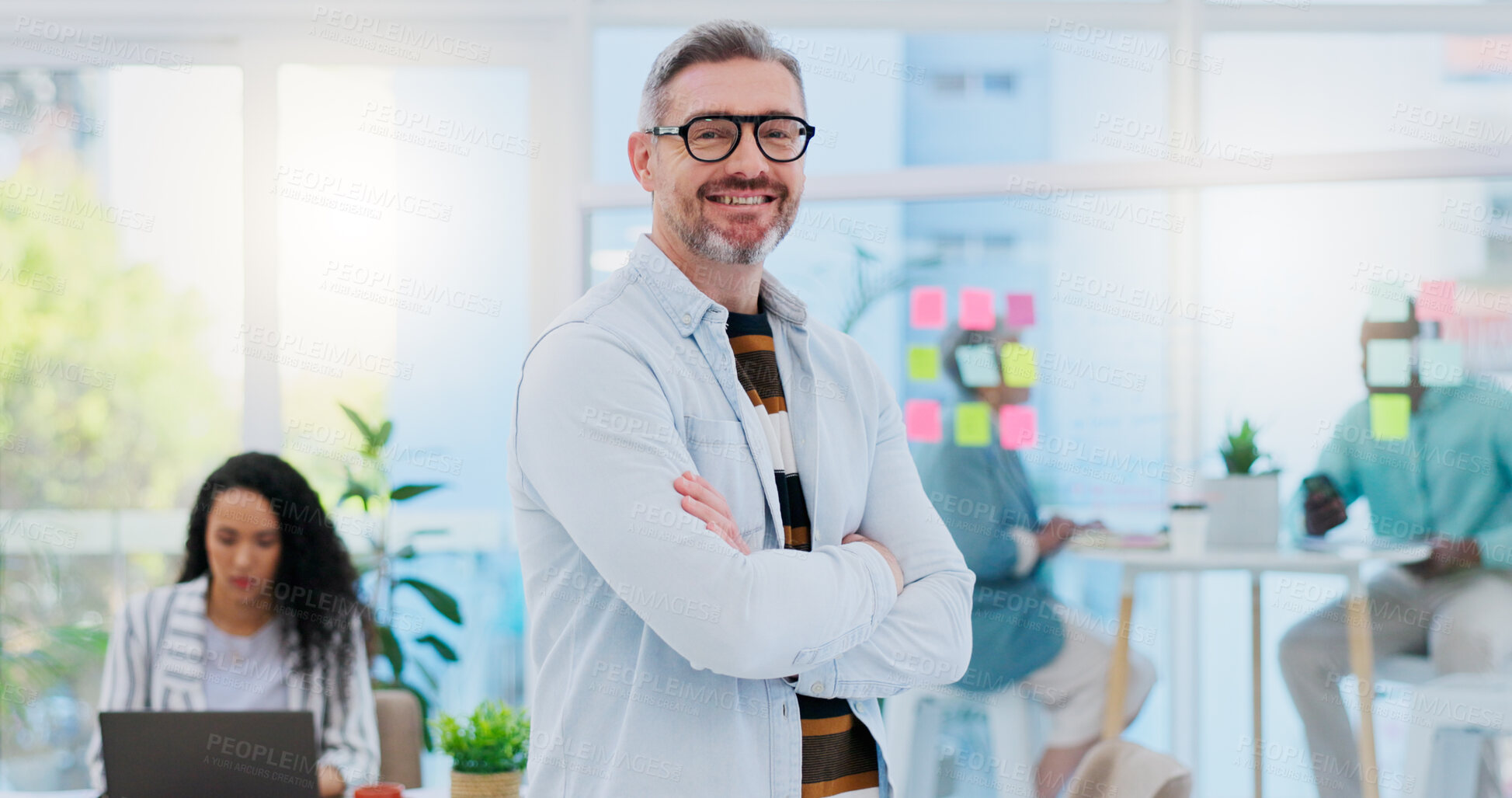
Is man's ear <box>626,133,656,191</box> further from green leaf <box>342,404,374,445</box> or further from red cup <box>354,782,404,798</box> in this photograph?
green leaf <box>342,404,374,445</box>

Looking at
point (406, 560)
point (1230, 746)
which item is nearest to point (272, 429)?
point (406, 560)

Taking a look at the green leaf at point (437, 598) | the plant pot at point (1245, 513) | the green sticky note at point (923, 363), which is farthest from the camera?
the green leaf at point (437, 598)

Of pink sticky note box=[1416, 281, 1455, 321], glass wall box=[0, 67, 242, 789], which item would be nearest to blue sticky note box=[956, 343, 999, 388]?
pink sticky note box=[1416, 281, 1455, 321]

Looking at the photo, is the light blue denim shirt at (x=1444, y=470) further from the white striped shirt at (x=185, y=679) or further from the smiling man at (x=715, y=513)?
the white striped shirt at (x=185, y=679)

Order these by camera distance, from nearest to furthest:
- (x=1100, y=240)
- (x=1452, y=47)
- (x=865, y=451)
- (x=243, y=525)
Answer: (x=865, y=451) < (x=243, y=525) < (x=1100, y=240) < (x=1452, y=47)

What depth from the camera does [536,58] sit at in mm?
3600

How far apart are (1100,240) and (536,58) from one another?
1.86 metres

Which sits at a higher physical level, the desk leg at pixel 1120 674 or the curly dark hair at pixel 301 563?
the curly dark hair at pixel 301 563

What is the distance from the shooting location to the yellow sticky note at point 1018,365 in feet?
9.43

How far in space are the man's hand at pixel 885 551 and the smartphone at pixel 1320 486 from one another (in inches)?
65.0

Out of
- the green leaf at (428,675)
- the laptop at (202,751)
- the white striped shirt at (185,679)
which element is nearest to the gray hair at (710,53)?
the laptop at (202,751)

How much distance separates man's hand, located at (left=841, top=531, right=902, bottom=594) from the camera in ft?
4.59

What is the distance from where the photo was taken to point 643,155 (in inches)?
56.9

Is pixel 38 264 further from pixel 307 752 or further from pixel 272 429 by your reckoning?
pixel 307 752
